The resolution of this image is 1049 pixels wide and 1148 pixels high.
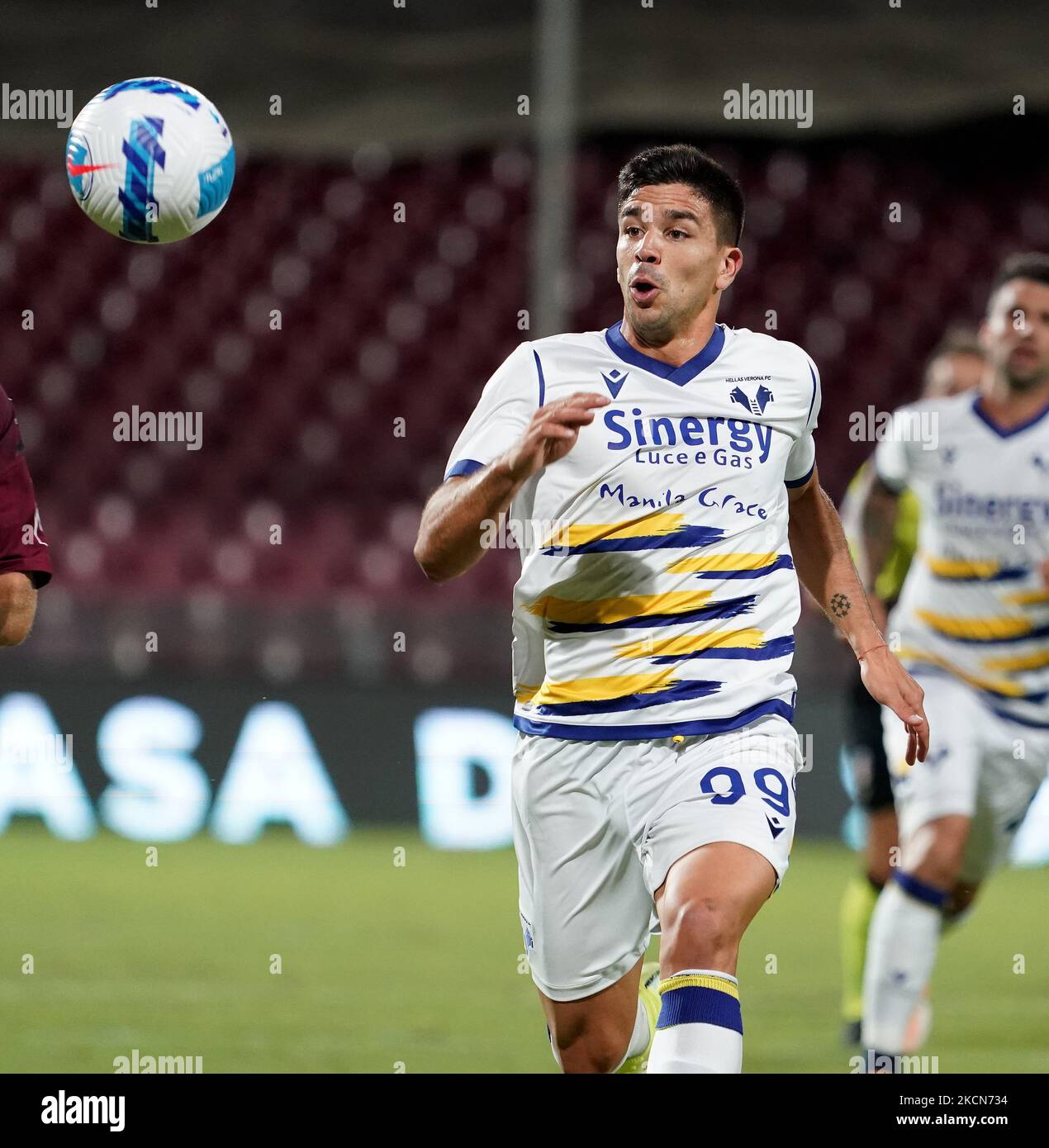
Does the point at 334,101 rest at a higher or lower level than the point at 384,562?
higher

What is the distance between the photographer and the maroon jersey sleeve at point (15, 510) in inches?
153

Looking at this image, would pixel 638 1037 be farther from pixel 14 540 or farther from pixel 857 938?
pixel 857 938

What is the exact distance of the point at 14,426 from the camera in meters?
3.94

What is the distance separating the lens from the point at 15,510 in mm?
3906

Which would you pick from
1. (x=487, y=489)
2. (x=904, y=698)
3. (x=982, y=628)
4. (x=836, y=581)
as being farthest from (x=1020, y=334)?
(x=487, y=489)

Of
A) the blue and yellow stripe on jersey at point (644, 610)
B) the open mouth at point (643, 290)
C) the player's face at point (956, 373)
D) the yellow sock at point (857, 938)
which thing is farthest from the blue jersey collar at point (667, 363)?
the player's face at point (956, 373)

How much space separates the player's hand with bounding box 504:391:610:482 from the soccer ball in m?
1.33

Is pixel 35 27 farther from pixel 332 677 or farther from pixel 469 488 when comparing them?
pixel 469 488

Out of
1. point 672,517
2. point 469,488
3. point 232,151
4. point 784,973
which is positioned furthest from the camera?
point 784,973

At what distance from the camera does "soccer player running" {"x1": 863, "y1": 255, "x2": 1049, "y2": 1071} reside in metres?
5.79

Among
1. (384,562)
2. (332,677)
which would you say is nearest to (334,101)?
(384,562)

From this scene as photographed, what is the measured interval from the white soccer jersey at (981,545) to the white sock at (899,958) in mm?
799
